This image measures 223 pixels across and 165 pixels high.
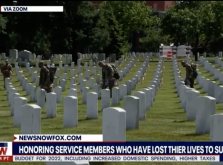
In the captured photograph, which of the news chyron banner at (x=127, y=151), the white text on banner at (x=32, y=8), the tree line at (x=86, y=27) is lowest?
the news chyron banner at (x=127, y=151)

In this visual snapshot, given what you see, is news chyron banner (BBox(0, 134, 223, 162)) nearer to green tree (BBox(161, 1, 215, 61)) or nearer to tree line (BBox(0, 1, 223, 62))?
tree line (BBox(0, 1, 223, 62))

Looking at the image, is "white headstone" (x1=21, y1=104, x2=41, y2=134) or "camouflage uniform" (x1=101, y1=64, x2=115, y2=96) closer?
"white headstone" (x1=21, y1=104, x2=41, y2=134)

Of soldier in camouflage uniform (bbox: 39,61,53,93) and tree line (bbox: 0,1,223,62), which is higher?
tree line (bbox: 0,1,223,62)

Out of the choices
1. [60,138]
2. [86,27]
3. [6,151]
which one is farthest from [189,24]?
[6,151]

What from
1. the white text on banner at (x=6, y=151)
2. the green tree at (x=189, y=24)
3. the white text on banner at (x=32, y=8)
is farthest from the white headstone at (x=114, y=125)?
the green tree at (x=189, y=24)

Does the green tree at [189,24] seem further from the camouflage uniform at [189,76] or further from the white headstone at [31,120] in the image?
the white headstone at [31,120]

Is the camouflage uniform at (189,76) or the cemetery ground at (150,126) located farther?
the camouflage uniform at (189,76)

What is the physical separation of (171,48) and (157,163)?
60902mm

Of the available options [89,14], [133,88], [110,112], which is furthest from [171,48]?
[110,112]

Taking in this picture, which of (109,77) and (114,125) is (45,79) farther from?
(114,125)

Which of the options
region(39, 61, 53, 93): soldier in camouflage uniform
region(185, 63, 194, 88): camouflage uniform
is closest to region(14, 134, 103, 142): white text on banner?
region(39, 61, 53, 93): soldier in camouflage uniform

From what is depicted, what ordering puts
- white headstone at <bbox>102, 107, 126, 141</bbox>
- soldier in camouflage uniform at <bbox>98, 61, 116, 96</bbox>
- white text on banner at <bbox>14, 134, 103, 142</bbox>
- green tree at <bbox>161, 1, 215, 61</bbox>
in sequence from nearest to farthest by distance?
white headstone at <bbox>102, 107, 126, 141</bbox> < white text on banner at <bbox>14, 134, 103, 142</bbox> < soldier in camouflage uniform at <bbox>98, 61, 116, 96</bbox> < green tree at <bbox>161, 1, 215, 61</bbox>

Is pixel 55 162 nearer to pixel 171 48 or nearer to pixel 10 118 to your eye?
pixel 10 118

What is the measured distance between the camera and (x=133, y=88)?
99.1 ft
